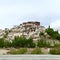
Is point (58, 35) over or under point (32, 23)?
under

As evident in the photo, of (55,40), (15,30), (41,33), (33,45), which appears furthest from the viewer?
(15,30)

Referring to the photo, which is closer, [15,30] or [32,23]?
[15,30]

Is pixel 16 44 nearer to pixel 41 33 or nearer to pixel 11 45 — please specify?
pixel 11 45

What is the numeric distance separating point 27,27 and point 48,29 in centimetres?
1687

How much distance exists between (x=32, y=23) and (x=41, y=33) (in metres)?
23.1

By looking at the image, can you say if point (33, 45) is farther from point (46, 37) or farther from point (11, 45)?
point (46, 37)

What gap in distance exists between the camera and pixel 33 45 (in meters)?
44.8

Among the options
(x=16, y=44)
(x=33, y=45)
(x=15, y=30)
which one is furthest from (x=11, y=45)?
(x=15, y=30)

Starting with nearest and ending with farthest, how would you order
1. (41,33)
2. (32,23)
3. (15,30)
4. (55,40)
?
(55,40) → (41,33) → (15,30) → (32,23)

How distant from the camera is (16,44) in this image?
4588cm

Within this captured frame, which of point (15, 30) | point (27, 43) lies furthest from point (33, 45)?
point (15, 30)

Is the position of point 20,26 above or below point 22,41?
above

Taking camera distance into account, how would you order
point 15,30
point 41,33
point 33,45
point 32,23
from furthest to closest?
point 32,23 → point 15,30 → point 41,33 → point 33,45

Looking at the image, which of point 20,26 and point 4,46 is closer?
point 4,46
